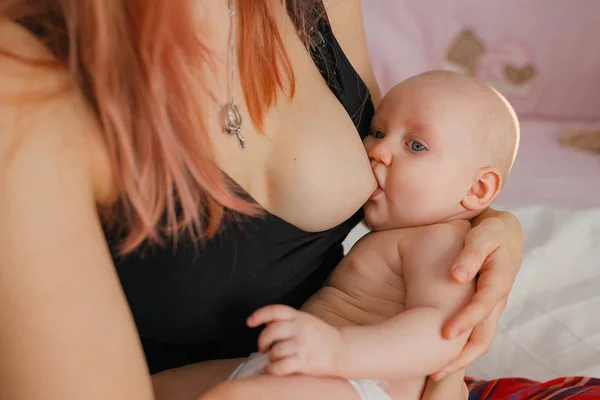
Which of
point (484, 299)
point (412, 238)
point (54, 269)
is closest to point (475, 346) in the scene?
point (484, 299)

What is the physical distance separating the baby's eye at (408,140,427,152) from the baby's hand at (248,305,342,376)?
1.23ft

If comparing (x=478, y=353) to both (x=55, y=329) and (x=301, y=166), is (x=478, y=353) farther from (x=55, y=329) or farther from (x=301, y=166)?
(x=55, y=329)

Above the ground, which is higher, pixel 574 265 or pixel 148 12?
pixel 148 12

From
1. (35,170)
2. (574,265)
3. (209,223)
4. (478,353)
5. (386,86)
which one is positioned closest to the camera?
(35,170)

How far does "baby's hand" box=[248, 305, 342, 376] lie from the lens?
0.71 m

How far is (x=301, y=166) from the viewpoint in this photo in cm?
85

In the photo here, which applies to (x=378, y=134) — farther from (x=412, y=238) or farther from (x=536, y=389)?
(x=536, y=389)

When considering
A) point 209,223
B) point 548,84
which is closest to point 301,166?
point 209,223

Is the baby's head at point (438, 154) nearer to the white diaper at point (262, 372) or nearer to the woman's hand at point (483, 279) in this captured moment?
the woman's hand at point (483, 279)

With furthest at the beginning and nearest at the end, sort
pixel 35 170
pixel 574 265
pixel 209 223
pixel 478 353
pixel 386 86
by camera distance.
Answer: pixel 386 86, pixel 574 265, pixel 478 353, pixel 209 223, pixel 35 170

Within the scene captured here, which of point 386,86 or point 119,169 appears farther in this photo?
point 386,86

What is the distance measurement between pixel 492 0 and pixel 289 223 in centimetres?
154

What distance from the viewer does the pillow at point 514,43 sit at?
2.06 meters

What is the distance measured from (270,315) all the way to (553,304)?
0.84 meters
